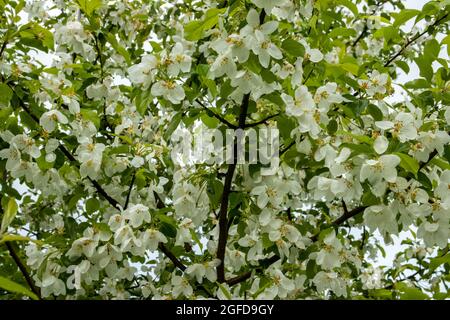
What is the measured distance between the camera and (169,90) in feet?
6.80

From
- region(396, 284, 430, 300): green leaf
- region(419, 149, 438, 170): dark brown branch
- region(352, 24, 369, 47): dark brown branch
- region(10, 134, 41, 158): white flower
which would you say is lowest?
region(396, 284, 430, 300): green leaf

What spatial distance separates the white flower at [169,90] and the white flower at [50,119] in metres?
0.46

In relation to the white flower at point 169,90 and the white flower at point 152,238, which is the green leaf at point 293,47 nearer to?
the white flower at point 169,90

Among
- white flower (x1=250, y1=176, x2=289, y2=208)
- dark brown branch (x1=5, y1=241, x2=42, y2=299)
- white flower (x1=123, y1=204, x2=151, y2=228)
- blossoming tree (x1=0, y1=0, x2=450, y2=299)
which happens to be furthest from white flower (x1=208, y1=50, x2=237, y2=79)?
dark brown branch (x1=5, y1=241, x2=42, y2=299)

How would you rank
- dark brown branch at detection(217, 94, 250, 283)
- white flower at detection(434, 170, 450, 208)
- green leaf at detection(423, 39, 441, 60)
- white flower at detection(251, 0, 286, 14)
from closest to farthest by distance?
white flower at detection(251, 0, 286, 14) → white flower at detection(434, 170, 450, 208) → dark brown branch at detection(217, 94, 250, 283) → green leaf at detection(423, 39, 441, 60)

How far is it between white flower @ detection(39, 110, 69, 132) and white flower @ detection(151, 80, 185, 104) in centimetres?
46

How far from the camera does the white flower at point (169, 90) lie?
6.75 ft

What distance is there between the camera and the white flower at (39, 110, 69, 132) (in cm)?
228

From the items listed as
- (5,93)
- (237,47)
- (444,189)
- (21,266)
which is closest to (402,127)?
(444,189)

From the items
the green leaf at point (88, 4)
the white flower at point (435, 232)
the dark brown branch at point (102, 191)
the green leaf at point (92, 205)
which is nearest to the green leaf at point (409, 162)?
the white flower at point (435, 232)

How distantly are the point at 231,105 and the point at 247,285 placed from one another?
829 millimetres

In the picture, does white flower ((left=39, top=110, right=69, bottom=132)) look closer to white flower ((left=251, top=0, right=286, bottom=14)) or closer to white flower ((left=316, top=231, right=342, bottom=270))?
white flower ((left=251, top=0, right=286, bottom=14))

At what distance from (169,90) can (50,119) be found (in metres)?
0.57
